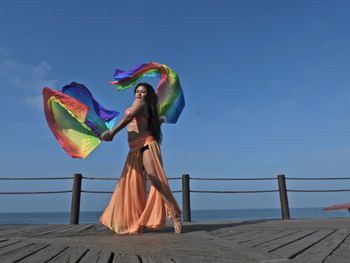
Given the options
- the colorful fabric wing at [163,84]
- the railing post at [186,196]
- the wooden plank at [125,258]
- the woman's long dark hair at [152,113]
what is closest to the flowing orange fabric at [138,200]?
the woman's long dark hair at [152,113]

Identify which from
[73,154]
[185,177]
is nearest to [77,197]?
[185,177]

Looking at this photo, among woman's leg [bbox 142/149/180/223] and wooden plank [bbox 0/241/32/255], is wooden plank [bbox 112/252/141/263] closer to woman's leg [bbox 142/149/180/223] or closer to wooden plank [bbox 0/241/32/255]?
wooden plank [bbox 0/241/32/255]

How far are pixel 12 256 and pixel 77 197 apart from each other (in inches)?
164

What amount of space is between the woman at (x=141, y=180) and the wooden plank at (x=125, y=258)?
142 cm

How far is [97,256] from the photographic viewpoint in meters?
1.89

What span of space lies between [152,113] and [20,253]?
208 cm

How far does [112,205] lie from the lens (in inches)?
137

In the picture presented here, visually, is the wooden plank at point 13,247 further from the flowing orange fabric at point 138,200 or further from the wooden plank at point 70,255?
the flowing orange fabric at point 138,200

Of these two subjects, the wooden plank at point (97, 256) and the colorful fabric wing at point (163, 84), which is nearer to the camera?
the wooden plank at point (97, 256)

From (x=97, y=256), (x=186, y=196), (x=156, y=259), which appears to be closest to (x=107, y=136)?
(x=97, y=256)

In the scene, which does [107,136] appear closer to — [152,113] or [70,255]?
[152,113]

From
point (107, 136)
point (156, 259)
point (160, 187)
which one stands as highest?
point (107, 136)

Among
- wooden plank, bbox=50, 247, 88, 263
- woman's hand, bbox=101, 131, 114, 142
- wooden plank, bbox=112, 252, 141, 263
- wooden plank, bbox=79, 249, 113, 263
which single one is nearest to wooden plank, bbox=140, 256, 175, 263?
wooden plank, bbox=112, 252, 141, 263

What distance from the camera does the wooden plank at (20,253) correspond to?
188 centimetres
